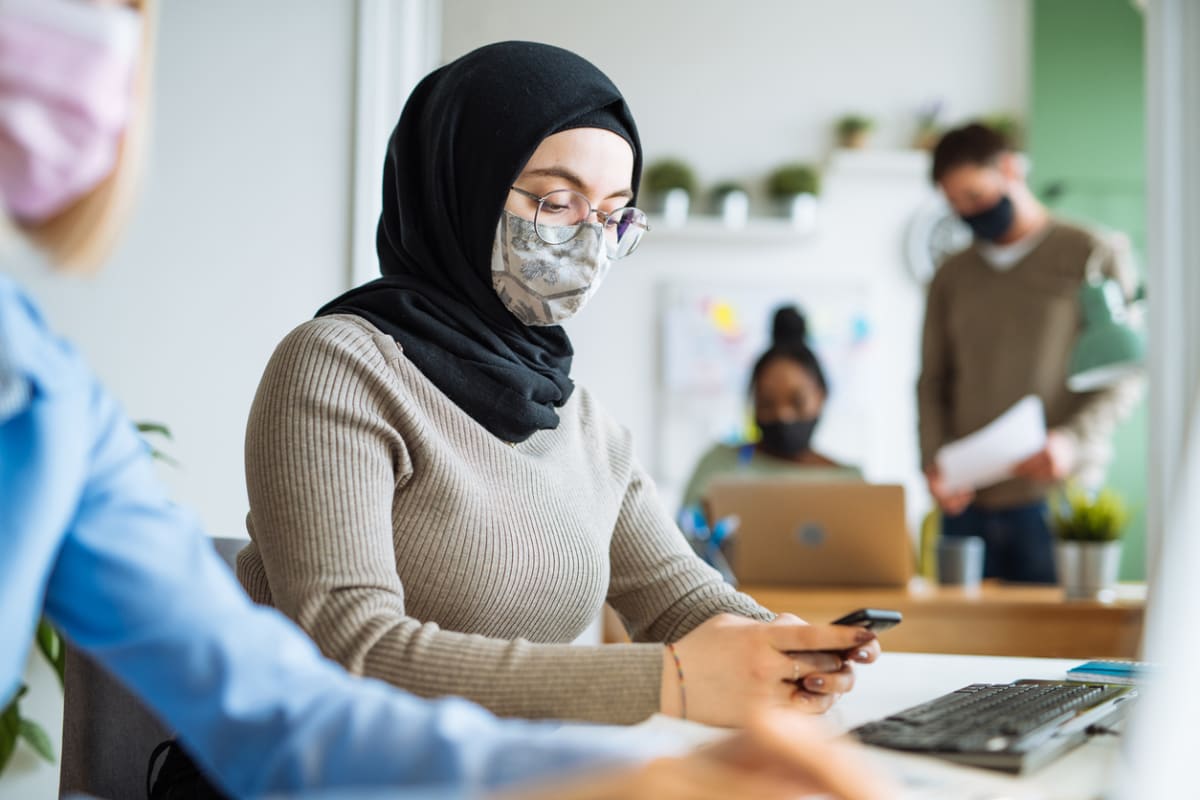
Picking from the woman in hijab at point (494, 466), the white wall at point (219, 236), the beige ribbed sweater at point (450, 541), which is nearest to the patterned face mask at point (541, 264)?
the woman in hijab at point (494, 466)

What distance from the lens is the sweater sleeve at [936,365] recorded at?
319cm

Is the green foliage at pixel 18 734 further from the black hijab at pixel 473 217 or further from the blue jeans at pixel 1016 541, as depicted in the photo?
the blue jeans at pixel 1016 541

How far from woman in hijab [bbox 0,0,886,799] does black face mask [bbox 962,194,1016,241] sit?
2.63 meters

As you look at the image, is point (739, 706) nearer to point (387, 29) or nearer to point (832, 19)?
point (387, 29)

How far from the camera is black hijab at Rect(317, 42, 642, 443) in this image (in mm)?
1111

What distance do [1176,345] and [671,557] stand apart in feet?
4.43

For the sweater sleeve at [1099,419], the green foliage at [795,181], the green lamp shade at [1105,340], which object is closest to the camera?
the green lamp shade at [1105,340]

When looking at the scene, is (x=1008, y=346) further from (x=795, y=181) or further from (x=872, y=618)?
(x=872, y=618)

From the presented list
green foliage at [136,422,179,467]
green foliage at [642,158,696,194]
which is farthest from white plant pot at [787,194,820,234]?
green foliage at [136,422,179,467]

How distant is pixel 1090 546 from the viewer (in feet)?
7.46

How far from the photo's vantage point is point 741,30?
5.00 m

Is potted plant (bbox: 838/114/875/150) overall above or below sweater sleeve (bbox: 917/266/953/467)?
above

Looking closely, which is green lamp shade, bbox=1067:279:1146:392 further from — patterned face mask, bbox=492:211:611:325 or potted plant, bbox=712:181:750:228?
potted plant, bbox=712:181:750:228

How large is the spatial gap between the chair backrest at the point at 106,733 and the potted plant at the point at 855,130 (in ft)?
14.2
